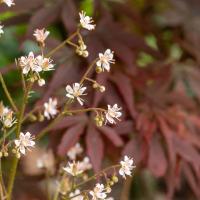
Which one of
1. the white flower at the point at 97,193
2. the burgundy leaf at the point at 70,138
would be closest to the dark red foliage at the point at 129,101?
the burgundy leaf at the point at 70,138

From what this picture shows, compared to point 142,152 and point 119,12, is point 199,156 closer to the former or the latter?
point 142,152

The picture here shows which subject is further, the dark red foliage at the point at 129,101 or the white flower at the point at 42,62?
the dark red foliage at the point at 129,101

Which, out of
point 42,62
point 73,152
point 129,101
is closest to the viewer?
point 42,62

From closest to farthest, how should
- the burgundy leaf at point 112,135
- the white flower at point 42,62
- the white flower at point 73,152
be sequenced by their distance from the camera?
1. the white flower at point 42,62
2. the white flower at point 73,152
3. the burgundy leaf at point 112,135

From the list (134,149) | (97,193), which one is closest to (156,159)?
(134,149)

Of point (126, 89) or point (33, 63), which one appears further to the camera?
point (126, 89)

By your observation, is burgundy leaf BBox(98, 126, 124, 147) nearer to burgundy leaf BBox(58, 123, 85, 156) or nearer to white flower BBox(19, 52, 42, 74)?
→ burgundy leaf BBox(58, 123, 85, 156)

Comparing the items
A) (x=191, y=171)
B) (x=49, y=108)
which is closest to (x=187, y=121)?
(x=191, y=171)

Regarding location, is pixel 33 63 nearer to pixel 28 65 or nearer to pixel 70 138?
pixel 28 65

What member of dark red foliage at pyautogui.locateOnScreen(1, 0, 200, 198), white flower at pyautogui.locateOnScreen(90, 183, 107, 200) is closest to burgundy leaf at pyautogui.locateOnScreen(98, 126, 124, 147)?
dark red foliage at pyautogui.locateOnScreen(1, 0, 200, 198)

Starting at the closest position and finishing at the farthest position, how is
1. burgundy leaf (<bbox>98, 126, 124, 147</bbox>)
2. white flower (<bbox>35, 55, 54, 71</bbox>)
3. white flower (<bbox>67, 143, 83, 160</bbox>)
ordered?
1. white flower (<bbox>35, 55, 54, 71</bbox>)
2. white flower (<bbox>67, 143, 83, 160</bbox>)
3. burgundy leaf (<bbox>98, 126, 124, 147</bbox>)

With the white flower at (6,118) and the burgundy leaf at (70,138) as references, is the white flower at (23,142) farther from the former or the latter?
the burgundy leaf at (70,138)
